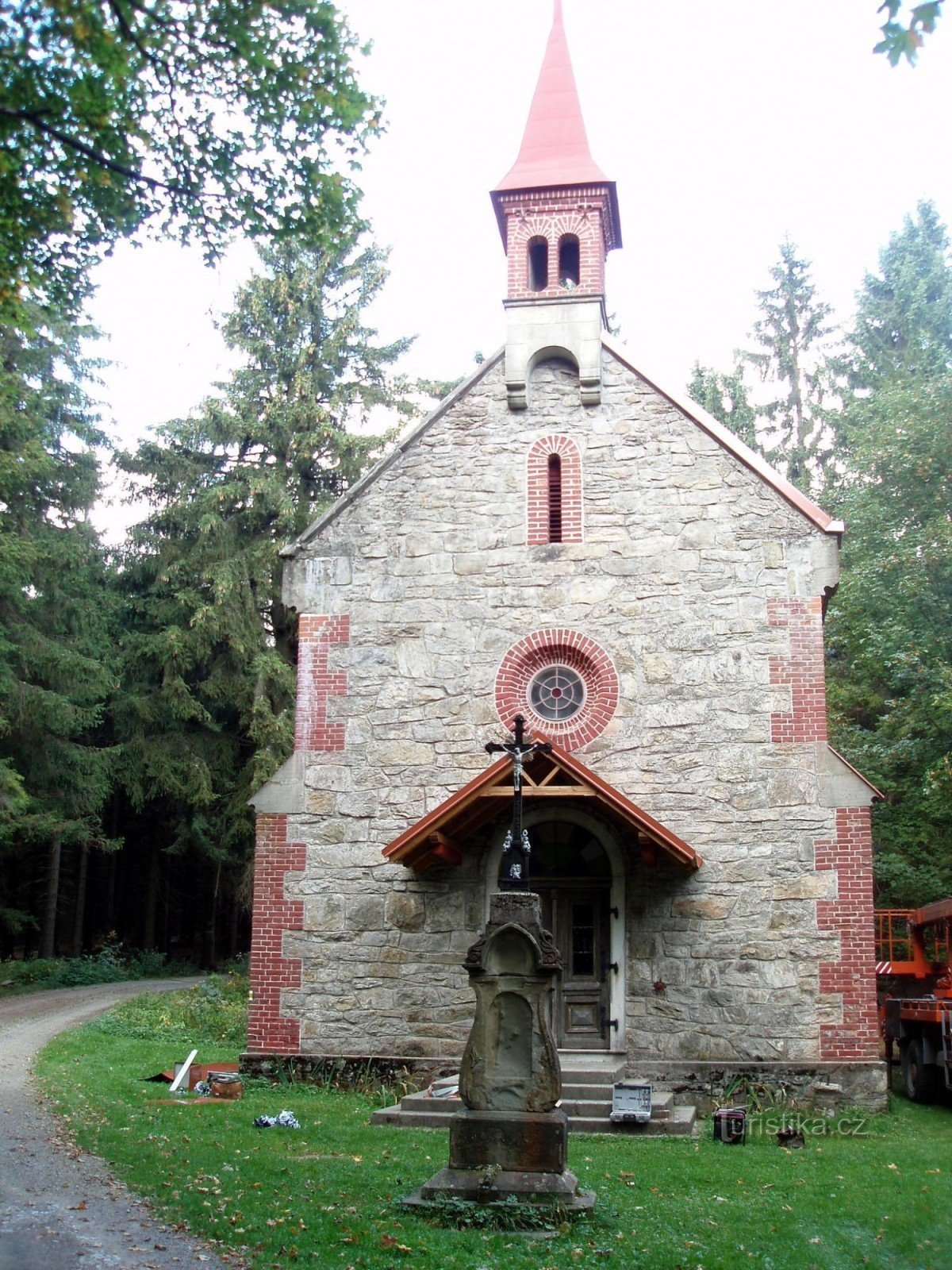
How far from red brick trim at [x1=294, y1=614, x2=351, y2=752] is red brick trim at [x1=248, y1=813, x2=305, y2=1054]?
945 millimetres

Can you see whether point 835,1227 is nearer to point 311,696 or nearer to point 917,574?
point 311,696

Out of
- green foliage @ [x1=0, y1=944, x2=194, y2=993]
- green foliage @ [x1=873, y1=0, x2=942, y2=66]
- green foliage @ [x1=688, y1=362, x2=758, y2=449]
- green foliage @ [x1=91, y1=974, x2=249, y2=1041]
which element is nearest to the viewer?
green foliage @ [x1=873, y1=0, x2=942, y2=66]

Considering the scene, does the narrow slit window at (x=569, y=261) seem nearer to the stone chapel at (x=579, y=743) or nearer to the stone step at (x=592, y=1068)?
the stone chapel at (x=579, y=743)

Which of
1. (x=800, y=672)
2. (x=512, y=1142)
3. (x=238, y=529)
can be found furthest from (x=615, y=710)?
(x=238, y=529)

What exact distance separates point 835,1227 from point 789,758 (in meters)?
6.01

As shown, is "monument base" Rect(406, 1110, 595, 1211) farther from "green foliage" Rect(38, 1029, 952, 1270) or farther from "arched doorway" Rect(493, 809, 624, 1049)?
"arched doorway" Rect(493, 809, 624, 1049)

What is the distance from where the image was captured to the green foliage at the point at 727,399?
105 feet

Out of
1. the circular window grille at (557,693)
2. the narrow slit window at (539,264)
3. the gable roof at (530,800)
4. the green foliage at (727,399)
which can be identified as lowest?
the gable roof at (530,800)

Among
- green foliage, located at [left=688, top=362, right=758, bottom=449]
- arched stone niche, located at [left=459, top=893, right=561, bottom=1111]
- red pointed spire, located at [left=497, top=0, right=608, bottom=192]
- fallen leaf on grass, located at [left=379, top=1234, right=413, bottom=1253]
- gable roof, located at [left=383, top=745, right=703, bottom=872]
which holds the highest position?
green foliage, located at [left=688, top=362, right=758, bottom=449]

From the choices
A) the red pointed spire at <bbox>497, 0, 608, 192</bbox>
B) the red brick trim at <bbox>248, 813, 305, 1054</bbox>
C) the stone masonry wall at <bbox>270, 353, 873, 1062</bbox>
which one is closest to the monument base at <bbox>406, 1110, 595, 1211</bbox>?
the stone masonry wall at <bbox>270, 353, 873, 1062</bbox>

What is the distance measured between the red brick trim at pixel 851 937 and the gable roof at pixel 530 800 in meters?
1.37

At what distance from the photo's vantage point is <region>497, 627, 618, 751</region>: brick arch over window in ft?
43.7

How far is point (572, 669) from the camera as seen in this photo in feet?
44.7

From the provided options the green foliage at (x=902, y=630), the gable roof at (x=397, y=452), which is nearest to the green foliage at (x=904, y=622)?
the green foliage at (x=902, y=630)
